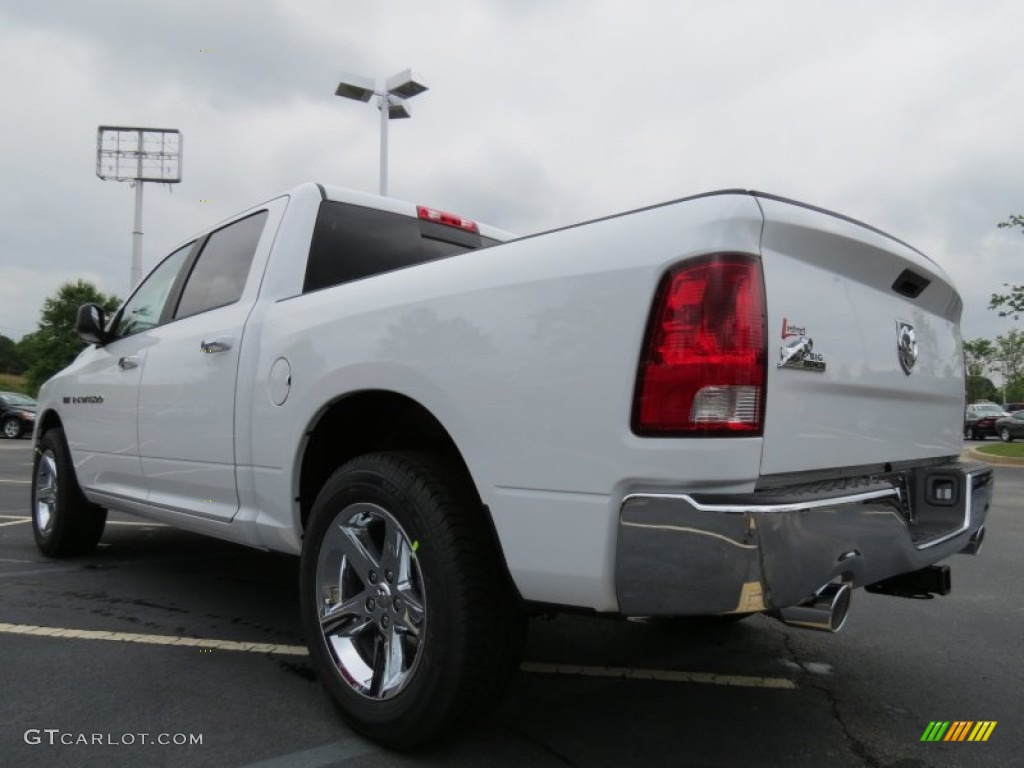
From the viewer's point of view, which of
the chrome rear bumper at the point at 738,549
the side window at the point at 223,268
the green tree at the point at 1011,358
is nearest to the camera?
the chrome rear bumper at the point at 738,549

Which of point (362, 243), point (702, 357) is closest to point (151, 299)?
point (362, 243)

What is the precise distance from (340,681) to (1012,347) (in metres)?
67.4

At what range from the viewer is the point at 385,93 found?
16438 millimetres

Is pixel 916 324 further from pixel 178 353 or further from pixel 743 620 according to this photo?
pixel 178 353

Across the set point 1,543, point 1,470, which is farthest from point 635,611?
point 1,470

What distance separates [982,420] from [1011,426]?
10.6 feet

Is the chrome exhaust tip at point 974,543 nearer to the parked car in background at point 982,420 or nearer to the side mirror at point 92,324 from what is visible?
the side mirror at point 92,324

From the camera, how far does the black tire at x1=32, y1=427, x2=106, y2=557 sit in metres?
4.70

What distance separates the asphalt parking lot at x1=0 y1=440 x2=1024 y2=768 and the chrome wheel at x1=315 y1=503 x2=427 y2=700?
0.77 feet

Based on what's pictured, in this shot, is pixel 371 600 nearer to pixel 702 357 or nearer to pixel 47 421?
pixel 702 357

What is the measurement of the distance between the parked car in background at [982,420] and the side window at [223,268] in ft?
116

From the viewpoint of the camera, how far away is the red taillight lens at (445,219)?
12.6 ft

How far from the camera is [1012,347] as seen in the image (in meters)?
57.9

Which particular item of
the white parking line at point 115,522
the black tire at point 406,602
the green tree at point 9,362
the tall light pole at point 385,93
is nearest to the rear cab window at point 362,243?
the black tire at point 406,602
